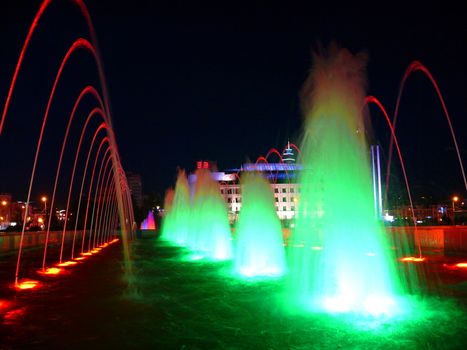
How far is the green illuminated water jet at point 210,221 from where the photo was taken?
29.9 m

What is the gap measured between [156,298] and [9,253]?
21223mm

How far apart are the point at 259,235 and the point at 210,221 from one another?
13566 millimetres

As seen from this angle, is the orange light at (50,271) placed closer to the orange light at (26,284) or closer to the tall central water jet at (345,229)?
the orange light at (26,284)

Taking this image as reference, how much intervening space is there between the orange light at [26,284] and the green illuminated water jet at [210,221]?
12.3 meters

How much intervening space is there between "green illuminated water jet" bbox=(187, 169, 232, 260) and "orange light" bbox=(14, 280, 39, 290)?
40.2 feet

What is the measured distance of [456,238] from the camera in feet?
82.4

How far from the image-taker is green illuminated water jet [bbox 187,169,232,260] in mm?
29938

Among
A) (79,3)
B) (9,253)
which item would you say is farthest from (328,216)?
(9,253)

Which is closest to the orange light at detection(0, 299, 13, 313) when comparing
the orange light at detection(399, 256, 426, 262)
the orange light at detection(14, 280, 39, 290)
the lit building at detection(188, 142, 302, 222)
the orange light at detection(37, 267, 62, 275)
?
the orange light at detection(14, 280, 39, 290)

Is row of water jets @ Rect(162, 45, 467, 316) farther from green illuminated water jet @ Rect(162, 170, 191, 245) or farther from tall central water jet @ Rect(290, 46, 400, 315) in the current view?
green illuminated water jet @ Rect(162, 170, 191, 245)

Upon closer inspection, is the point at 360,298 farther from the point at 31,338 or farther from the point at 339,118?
the point at 31,338

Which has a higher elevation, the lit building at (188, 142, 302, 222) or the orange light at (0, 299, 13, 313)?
the lit building at (188, 142, 302, 222)

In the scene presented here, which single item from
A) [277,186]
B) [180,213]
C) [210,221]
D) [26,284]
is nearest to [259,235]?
[26,284]

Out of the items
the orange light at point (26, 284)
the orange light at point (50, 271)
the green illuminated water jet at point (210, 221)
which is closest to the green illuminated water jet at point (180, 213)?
the green illuminated water jet at point (210, 221)
